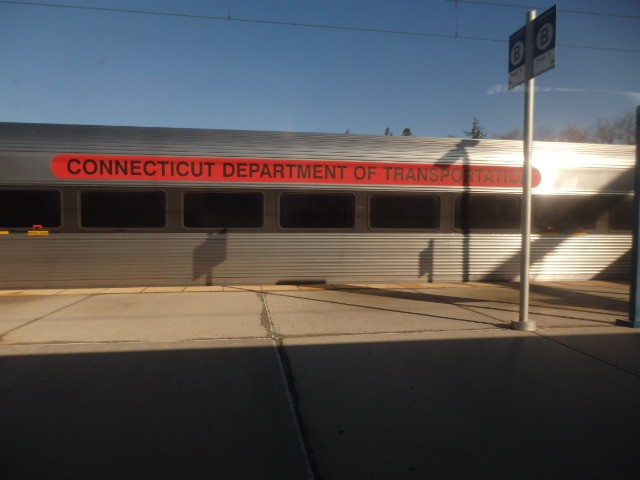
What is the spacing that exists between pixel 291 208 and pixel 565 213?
253 inches

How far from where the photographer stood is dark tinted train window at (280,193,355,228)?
397 inches

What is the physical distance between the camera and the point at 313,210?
33.5ft

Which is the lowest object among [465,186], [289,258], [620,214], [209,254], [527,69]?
[289,258]

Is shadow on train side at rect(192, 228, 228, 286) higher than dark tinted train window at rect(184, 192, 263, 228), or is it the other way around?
dark tinted train window at rect(184, 192, 263, 228)

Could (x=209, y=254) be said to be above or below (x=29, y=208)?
below

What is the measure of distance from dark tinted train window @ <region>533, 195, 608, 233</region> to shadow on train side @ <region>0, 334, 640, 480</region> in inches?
242

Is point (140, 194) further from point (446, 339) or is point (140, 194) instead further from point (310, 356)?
point (446, 339)

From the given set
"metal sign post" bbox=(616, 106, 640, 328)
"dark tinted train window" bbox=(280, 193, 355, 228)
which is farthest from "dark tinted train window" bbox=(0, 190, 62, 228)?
"metal sign post" bbox=(616, 106, 640, 328)

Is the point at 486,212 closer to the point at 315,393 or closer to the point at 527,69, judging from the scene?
the point at 527,69

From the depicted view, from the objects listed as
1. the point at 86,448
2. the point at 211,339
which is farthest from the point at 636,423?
the point at 211,339

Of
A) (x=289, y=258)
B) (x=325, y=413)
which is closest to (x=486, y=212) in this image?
(x=289, y=258)

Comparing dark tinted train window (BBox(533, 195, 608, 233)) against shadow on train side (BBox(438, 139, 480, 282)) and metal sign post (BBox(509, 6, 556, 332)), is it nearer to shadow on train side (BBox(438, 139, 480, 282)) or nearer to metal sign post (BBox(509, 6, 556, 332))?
shadow on train side (BBox(438, 139, 480, 282))

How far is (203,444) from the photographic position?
126 inches

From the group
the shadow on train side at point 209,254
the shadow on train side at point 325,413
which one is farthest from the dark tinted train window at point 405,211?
Result: the shadow on train side at point 325,413
